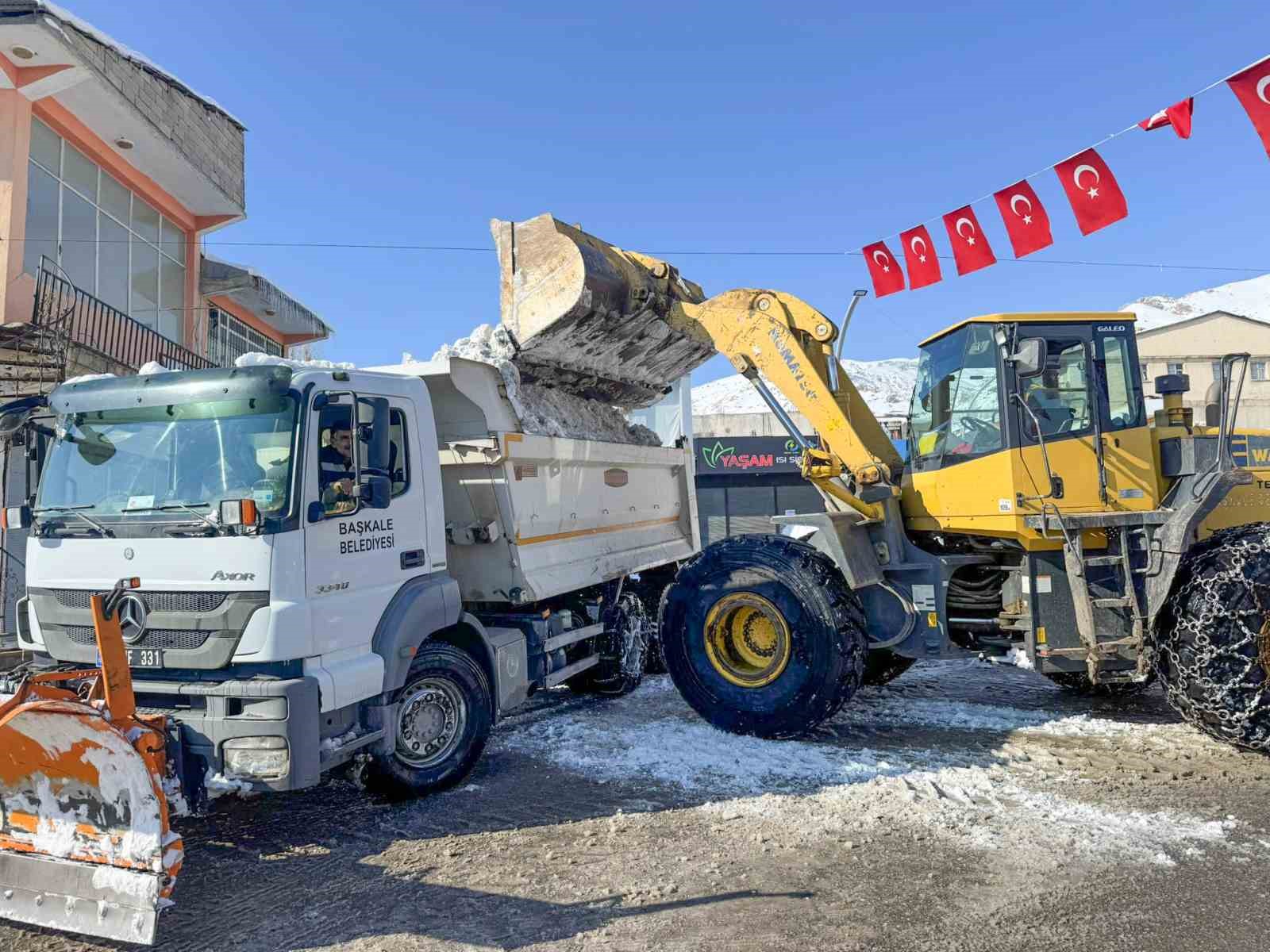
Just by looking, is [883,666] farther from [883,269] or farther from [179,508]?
[179,508]

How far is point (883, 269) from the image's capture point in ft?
29.4

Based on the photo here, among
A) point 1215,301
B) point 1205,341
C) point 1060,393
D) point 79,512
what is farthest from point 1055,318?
point 1215,301

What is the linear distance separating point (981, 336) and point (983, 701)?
3103 mm

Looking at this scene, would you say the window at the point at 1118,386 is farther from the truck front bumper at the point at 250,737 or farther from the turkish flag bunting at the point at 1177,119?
the truck front bumper at the point at 250,737

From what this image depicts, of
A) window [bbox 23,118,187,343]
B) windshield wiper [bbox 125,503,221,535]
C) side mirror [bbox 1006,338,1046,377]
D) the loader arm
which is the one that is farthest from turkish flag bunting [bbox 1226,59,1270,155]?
window [bbox 23,118,187,343]

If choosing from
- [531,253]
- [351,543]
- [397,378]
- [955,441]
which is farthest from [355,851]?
[955,441]

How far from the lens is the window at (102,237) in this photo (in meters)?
11.6

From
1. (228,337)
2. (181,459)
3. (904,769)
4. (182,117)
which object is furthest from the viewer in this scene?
(228,337)

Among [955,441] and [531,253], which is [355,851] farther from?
[955,441]

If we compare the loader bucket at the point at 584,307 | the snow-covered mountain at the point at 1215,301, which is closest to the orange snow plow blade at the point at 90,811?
the loader bucket at the point at 584,307

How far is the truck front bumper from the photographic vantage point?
3.93 m

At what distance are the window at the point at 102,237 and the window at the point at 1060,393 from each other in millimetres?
11873

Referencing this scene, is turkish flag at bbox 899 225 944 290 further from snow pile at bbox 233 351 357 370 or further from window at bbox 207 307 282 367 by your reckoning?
window at bbox 207 307 282 367

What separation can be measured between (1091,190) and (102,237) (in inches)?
523
